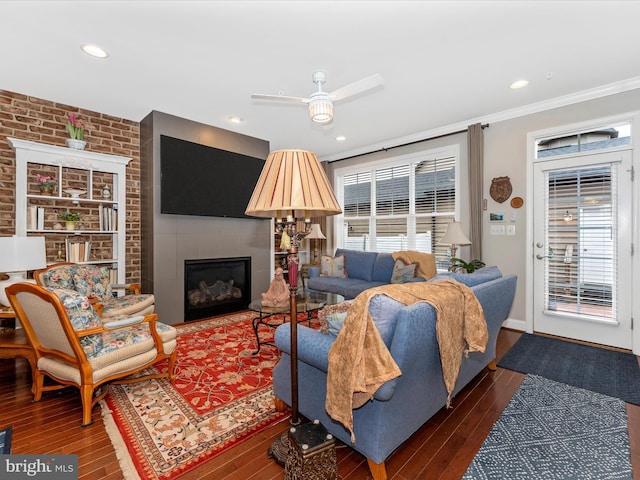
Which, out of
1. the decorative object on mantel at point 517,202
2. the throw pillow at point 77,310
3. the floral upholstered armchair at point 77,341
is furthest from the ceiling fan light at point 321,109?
the decorative object on mantel at point 517,202

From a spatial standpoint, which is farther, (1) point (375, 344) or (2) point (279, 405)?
(2) point (279, 405)

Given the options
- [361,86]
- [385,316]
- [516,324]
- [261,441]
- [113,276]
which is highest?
[361,86]

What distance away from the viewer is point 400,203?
5348 millimetres

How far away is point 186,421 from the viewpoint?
2.01m

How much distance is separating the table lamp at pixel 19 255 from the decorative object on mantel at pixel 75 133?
148 cm

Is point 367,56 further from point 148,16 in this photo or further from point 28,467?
point 28,467

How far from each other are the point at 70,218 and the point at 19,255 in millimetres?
1251

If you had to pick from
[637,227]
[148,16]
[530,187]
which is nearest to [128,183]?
[148,16]

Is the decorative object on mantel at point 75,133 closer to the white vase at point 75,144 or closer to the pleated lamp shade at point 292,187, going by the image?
the white vase at point 75,144

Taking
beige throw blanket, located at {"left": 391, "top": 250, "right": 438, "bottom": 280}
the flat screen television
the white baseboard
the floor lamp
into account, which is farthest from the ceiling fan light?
the white baseboard

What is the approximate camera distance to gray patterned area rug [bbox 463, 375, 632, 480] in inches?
63.2

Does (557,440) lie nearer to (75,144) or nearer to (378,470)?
(378,470)

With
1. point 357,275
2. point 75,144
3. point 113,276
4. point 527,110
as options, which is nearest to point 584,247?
point 527,110

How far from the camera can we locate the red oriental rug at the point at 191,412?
1700mm
